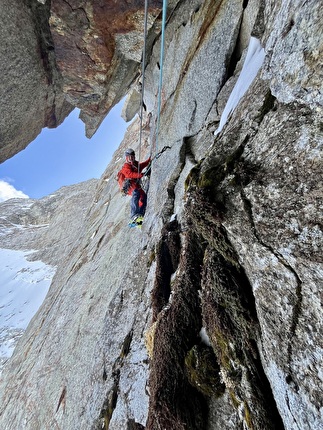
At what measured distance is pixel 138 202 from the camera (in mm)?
9367

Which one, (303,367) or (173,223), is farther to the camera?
(173,223)

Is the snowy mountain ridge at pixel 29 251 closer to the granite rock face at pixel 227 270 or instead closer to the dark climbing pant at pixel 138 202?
the dark climbing pant at pixel 138 202

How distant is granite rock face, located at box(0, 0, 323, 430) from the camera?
2598 mm

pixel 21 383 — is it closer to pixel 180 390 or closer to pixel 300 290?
pixel 180 390

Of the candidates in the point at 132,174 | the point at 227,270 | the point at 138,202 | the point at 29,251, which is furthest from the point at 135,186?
the point at 29,251

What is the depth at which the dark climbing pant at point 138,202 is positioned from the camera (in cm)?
920

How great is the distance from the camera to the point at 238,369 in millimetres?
3355

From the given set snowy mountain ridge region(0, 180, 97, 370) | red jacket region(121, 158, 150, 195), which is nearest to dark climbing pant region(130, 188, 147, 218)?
red jacket region(121, 158, 150, 195)

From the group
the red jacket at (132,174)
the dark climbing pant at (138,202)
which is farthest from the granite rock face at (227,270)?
the red jacket at (132,174)

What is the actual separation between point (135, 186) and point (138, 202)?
77cm

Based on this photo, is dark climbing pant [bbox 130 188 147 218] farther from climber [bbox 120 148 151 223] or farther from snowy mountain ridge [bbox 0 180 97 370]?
snowy mountain ridge [bbox 0 180 97 370]

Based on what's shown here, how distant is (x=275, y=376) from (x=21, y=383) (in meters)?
11.6

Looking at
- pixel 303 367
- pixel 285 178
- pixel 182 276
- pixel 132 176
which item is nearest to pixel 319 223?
pixel 285 178

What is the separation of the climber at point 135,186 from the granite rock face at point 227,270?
3.80 ft
